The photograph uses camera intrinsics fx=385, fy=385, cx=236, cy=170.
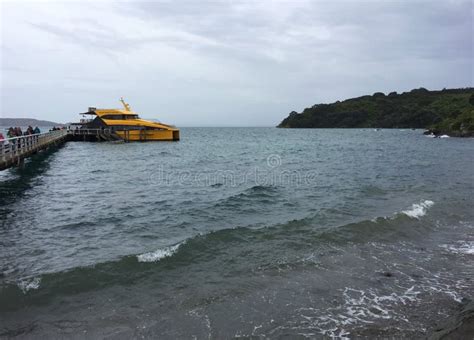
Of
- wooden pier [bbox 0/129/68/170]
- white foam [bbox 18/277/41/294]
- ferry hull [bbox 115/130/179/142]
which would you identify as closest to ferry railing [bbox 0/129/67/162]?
wooden pier [bbox 0/129/68/170]

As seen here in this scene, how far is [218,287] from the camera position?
8742 millimetres

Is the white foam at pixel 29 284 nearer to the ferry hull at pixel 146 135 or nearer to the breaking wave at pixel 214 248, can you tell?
the breaking wave at pixel 214 248

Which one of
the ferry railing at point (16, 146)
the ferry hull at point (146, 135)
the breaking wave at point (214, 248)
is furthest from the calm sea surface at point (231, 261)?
the ferry hull at point (146, 135)

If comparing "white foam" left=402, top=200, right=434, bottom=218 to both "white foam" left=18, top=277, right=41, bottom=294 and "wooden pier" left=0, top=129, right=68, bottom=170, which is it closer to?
"white foam" left=18, top=277, right=41, bottom=294

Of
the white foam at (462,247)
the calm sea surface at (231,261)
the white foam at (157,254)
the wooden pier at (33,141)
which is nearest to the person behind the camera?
the calm sea surface at (231,261)

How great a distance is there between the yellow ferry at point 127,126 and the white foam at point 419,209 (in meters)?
50.0

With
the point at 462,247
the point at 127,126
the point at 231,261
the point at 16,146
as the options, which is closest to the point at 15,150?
the point at 16,146

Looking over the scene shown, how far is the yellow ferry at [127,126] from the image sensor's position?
60594mm

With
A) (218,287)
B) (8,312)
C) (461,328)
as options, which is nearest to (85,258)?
(8,312)

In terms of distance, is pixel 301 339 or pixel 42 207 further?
pixel 42 207

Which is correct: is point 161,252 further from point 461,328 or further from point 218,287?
point 461,328

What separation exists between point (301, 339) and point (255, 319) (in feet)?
3.30

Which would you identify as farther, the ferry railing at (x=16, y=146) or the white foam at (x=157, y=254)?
the ferry railing at (x=16, y=146)

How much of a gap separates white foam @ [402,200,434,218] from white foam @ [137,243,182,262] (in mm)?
9704
